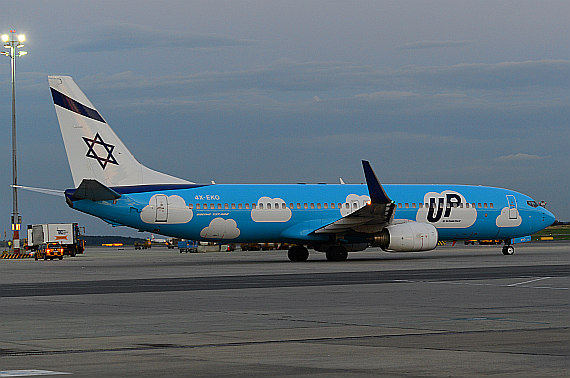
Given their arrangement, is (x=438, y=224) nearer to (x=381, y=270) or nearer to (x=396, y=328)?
(x=381, y=270)

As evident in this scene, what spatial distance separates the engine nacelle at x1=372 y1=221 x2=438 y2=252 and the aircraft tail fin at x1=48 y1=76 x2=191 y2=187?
1224cm

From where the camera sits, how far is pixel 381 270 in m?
35.5

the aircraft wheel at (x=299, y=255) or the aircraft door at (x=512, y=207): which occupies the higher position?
the aircraft door at (x=512, y=207)

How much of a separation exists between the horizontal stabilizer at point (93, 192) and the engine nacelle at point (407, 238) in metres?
13.1

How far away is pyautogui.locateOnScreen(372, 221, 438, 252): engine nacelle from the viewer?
44.2 metres

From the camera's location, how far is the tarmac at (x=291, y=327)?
443 inches

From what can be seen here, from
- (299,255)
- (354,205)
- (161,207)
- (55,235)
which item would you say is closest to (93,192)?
(161,207)

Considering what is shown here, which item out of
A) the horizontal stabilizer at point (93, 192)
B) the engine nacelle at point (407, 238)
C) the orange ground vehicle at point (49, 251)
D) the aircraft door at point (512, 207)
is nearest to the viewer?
the horizontal stabilizer at point (93, 192)

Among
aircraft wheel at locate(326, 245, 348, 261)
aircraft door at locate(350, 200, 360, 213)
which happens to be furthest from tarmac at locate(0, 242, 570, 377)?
aircraft door at locate(350, 200, 360, 213)

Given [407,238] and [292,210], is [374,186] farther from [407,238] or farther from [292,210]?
[292,210]

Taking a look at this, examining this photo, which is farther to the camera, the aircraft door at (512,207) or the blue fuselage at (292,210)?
the aircraft door at (512,207)

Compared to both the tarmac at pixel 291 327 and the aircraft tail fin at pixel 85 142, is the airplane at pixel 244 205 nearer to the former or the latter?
the aircraft tail fin at pixel 85 142

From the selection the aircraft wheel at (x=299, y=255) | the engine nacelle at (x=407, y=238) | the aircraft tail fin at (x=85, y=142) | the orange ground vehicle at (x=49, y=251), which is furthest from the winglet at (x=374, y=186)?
the orange ground vehicle at (x=49, y=251)

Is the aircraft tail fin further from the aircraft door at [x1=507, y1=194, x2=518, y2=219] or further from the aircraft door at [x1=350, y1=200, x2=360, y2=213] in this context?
the aircraft door at [x1=507, y1=194, x2=518, y2=219]
